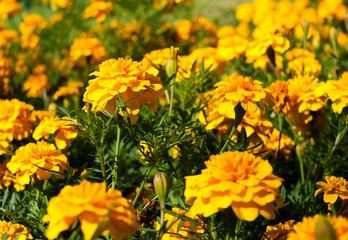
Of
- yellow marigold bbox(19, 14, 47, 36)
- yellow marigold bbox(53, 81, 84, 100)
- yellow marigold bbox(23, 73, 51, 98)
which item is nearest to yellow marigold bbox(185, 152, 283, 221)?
yellow marigold bbox(53, 81, 84, 100)

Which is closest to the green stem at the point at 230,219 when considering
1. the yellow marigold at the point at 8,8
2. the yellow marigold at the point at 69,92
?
the yellow marigold at the point at 69,92

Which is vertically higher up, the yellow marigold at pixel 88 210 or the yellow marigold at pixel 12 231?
the yellow marigold at pixel 88 210

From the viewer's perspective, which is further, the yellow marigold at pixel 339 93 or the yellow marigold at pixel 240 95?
the yellow marigold at pixel 339 93

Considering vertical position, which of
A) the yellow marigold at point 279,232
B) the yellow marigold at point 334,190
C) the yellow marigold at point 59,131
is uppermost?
the yellow marigold at point 59,131

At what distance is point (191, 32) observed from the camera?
3299mm

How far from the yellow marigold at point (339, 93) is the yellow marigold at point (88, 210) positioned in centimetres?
82

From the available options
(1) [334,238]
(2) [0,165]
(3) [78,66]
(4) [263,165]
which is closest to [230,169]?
(4) [263,165]

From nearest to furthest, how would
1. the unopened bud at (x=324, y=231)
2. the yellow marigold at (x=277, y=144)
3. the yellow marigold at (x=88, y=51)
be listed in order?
the unopened bud at (x=324, y=231), the yellow marigold at (x=277, y=144), the yellow marigold at (x=88, y=51)

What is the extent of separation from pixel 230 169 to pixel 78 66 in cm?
221

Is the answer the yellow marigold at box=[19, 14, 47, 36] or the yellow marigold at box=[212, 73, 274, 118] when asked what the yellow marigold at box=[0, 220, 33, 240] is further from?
the yellow marigold at box=[19, 14, 47, 36]

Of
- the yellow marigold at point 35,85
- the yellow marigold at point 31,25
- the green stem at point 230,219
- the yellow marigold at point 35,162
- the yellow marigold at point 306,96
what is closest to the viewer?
the green stem at point 230,219

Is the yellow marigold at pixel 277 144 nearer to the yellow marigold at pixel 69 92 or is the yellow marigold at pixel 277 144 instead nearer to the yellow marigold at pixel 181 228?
the yellow marigold at pixel 181 228

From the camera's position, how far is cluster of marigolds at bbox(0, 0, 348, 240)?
2.67ft

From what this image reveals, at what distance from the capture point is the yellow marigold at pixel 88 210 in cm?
74
